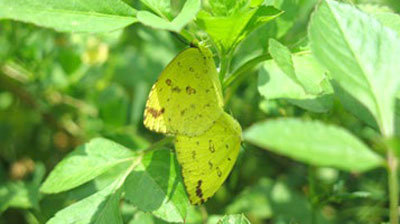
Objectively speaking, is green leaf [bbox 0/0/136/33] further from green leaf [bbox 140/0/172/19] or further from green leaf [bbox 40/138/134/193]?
green leaf [bbox 40/138/134/193]

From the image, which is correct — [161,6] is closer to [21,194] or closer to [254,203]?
[21,194]

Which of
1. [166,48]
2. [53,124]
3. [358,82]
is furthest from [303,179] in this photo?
[358,82]

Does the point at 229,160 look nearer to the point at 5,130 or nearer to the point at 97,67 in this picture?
the point at 97,67

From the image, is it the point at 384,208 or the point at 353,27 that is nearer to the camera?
the point at 353,27

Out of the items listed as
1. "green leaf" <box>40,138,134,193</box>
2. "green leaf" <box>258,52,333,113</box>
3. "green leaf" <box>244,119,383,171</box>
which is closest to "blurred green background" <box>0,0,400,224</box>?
"green leaf" <box>40,138,134,193</box>

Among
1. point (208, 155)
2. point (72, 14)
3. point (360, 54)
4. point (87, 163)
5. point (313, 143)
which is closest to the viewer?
point (313, 143)

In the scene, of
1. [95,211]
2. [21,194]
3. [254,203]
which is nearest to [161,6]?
[95,211]
